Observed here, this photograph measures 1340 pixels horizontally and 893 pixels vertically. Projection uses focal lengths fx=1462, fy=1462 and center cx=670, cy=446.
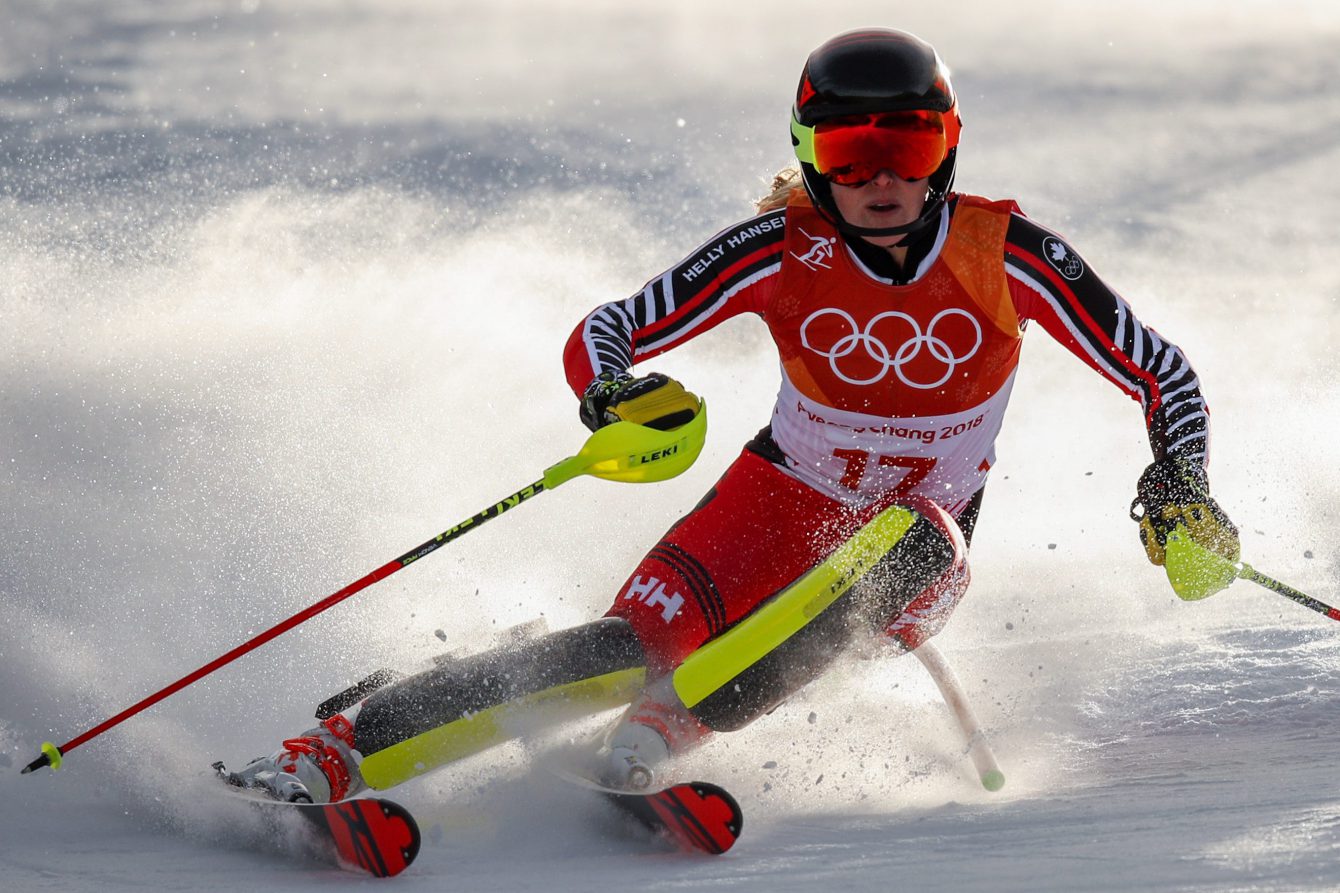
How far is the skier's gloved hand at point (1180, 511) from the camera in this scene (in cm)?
306

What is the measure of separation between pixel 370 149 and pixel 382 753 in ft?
35.8

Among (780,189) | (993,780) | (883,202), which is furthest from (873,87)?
(993,780)

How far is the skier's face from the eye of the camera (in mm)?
3203

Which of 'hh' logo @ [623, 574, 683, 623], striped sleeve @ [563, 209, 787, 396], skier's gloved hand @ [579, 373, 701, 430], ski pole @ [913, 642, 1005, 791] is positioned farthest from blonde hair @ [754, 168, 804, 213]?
ski pole @ [913, 642, 1005, 791]

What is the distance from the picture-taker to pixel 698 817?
8.39 ft

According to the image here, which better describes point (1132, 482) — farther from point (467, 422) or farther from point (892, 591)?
point (892, 591)

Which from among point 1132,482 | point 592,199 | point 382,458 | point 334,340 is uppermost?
point 592,199

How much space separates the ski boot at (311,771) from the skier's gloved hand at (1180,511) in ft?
5.63

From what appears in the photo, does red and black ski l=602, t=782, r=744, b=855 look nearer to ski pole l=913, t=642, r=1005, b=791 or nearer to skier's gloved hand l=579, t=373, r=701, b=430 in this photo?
skier's gloved hand l=579, t=373, r=701, b=430

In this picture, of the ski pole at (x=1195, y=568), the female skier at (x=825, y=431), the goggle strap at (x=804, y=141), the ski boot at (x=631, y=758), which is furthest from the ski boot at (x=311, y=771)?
Answer: the ski pole at (x=1195, y=568)

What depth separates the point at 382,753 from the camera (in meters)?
2.77

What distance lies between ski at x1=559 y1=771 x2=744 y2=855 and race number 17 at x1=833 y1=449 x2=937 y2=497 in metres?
1.14

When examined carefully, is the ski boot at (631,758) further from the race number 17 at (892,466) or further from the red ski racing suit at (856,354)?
the race number 17 at (892,466)

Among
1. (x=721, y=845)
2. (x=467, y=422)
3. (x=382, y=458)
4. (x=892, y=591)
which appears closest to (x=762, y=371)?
(x=467, y=422)
